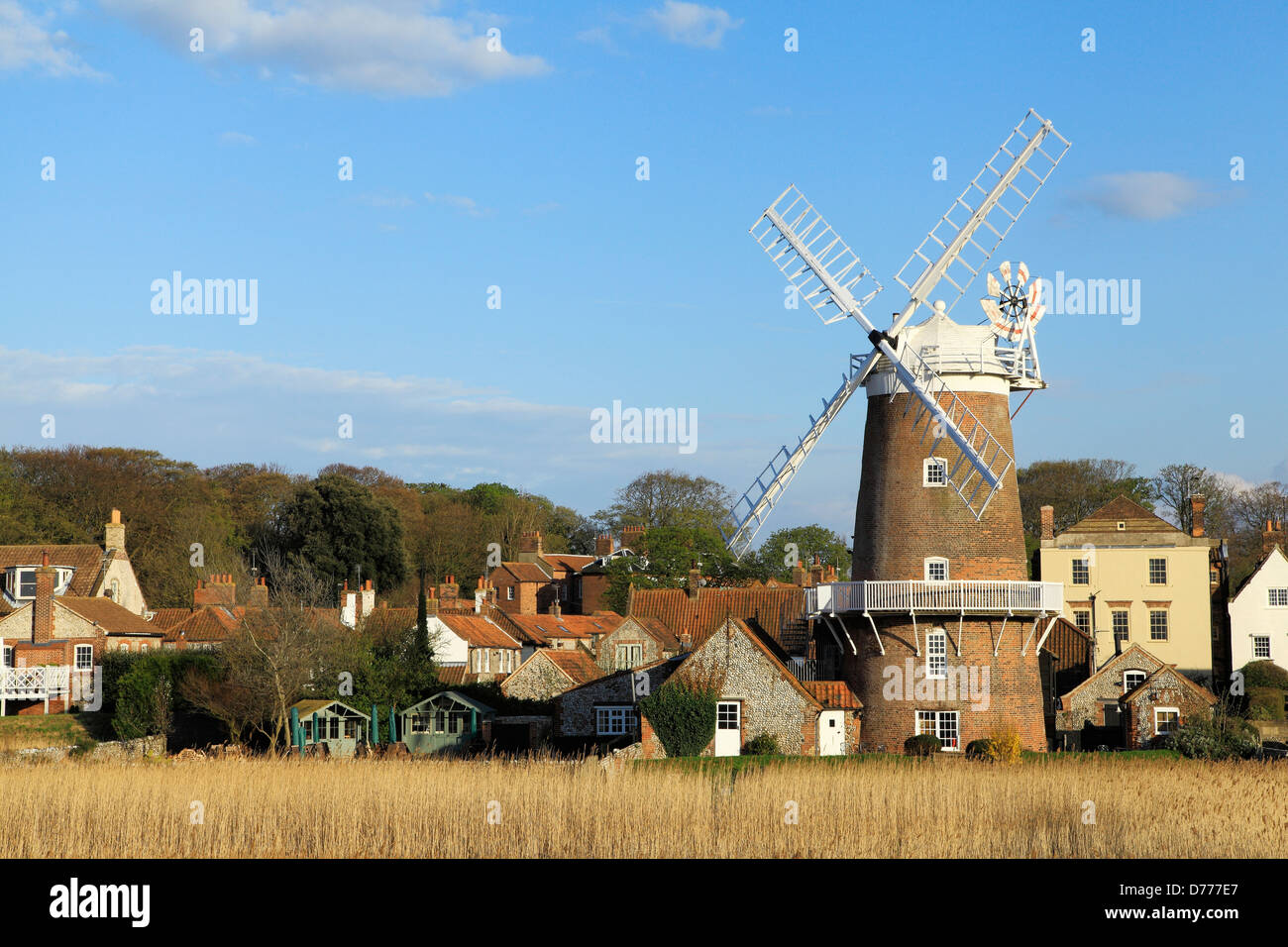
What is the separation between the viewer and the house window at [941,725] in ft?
115

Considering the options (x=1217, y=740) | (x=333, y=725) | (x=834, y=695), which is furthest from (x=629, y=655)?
(x=1217, y=740)

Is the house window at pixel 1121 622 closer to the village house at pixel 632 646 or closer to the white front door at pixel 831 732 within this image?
the village house at pixel 632 646

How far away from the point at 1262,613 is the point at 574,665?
2815 cm

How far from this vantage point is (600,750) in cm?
3766

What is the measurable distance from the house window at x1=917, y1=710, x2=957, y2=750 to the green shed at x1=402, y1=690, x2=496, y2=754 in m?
13.6

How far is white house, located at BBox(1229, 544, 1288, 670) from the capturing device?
179ft

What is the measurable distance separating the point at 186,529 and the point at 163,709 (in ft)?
85.4

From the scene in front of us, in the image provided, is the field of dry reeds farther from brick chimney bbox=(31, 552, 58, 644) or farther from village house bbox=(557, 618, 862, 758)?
brick chimney bbox=(31, 552, 58, 644)

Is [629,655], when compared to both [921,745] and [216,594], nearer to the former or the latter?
[216,594]

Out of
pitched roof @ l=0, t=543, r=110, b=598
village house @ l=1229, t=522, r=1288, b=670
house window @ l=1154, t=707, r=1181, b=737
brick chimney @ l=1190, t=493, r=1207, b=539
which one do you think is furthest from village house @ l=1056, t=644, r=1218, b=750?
pitched roof @ l=0, t=543, r=110, b=598

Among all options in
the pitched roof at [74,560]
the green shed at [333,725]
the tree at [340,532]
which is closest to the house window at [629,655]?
the green shed at [333,725]
